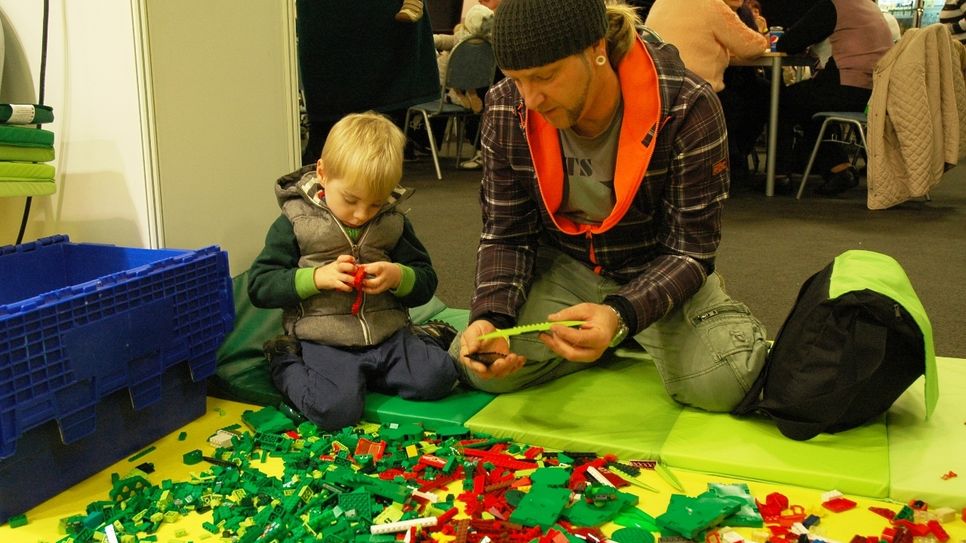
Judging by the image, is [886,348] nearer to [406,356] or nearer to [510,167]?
[510,167]

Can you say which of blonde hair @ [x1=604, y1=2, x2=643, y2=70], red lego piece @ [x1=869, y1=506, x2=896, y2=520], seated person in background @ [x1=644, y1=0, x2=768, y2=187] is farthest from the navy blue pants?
seated person in background @ [x1=644, y1=0, x2=768, y2=187]

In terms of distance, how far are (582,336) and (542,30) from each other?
538 millimetres

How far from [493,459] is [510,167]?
2.06 feet

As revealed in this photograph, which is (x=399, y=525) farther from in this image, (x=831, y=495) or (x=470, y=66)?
(x=470, y=66)

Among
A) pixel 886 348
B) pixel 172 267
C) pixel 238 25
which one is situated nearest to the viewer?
pixel 886 348

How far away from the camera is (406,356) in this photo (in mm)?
1904

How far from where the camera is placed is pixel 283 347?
1.93 meters

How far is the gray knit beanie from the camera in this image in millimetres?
1465

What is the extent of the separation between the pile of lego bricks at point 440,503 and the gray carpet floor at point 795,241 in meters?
1.12

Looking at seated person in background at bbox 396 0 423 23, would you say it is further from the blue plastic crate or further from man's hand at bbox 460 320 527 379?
man's hand at bbox 460 320 527 379

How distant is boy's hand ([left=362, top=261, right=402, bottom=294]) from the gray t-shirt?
0.40 metres

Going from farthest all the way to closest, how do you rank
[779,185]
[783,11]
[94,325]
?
[783,11], [779,185], [94,325]

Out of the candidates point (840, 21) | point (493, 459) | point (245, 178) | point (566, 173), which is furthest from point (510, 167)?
point (840, 21)

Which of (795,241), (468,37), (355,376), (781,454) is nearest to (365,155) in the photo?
(355,376)
